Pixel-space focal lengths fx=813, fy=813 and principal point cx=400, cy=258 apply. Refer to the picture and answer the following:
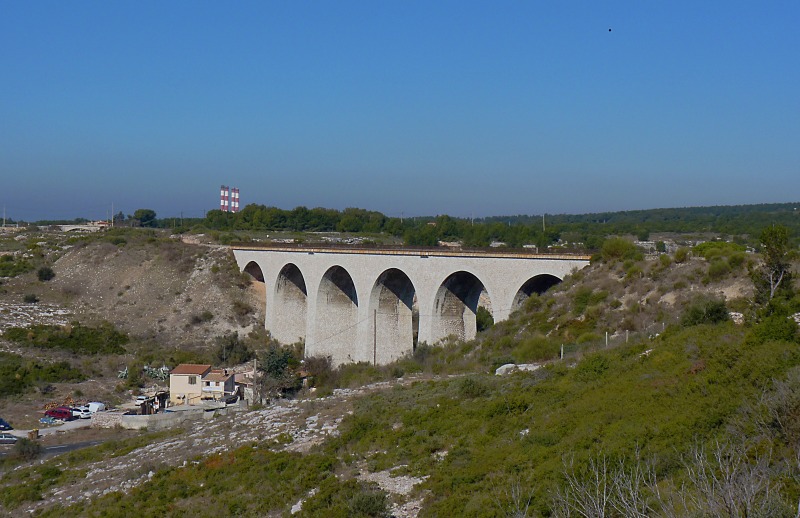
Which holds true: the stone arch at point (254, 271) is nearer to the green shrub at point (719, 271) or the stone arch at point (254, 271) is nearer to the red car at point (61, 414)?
the red car at point (61, 414)

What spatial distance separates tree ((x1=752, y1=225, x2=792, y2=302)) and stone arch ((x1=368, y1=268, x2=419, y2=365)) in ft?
59.8

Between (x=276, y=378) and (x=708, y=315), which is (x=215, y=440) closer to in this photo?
(x=276, y=378)

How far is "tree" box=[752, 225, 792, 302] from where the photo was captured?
1736 cm

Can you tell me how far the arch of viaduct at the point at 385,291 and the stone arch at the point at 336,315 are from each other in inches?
1.9

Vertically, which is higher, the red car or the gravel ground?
the gravel ground

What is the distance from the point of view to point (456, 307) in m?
31.0

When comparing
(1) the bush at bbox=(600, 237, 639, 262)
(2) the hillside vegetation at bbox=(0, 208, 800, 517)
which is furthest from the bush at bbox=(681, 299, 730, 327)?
(1) the bush at bbox=(600, 237, 639, 262)

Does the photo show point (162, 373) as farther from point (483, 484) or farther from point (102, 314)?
point (483, 484)

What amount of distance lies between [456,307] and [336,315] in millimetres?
9970

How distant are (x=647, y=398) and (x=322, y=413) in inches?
349

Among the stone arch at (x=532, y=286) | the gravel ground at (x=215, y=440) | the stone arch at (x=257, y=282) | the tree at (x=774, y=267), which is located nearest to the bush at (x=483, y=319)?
the stone arch at (x=257, y=282)

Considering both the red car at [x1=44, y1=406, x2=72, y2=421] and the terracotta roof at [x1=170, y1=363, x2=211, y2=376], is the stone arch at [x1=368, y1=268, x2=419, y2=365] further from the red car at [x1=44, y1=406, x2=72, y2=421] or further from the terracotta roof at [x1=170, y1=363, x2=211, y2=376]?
the red car at [x1=44, y1=406, x2=72, y2=421]

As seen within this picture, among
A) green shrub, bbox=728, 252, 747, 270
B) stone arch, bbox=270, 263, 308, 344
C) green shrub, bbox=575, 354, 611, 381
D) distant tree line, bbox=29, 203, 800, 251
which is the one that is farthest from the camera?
distant tree line, bbox=29, 203, 800, 251

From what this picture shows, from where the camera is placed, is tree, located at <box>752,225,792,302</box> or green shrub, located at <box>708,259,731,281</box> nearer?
tree, located at <box>752,225,792,302</box>
